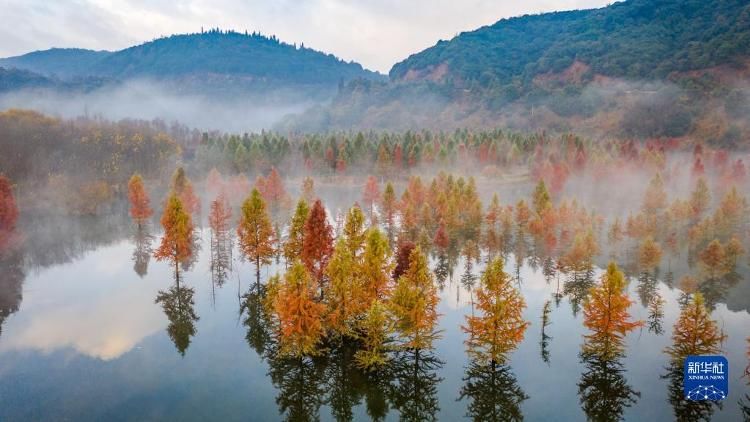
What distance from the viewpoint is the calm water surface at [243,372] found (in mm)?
39219

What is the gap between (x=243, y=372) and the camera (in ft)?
146

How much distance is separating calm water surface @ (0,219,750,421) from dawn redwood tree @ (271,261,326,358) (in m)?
2.85

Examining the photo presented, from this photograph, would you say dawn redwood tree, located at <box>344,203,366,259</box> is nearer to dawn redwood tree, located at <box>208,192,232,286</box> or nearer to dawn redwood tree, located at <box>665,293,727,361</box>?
dawn redwood tree, located at <box>208,192,232,286</box>

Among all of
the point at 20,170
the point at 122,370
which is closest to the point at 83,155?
the point at 20,170

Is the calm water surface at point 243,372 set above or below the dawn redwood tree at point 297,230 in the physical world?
below

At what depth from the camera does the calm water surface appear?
39.2m

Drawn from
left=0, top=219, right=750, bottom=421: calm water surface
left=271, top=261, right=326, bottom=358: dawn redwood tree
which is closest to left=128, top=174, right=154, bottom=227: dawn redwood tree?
left=0, top=219, right=750, bottom=421: calm water surface

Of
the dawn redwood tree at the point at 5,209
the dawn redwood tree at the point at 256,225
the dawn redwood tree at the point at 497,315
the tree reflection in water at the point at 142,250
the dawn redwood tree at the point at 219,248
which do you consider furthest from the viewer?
the dawn redwood tree at the point at 5,209

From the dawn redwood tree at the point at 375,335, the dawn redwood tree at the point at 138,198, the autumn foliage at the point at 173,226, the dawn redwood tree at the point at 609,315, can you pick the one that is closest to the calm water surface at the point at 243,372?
the dawn redwood tree at the point at 375,335

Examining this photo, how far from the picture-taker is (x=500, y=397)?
41.5m

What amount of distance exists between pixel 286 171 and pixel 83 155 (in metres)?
60.1

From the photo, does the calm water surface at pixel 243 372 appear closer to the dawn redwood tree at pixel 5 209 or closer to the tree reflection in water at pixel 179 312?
the tree reflection in water at pixel 179 312

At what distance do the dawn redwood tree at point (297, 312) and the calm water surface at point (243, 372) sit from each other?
2.85 metres

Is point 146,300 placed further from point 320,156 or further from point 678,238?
point 320,156
